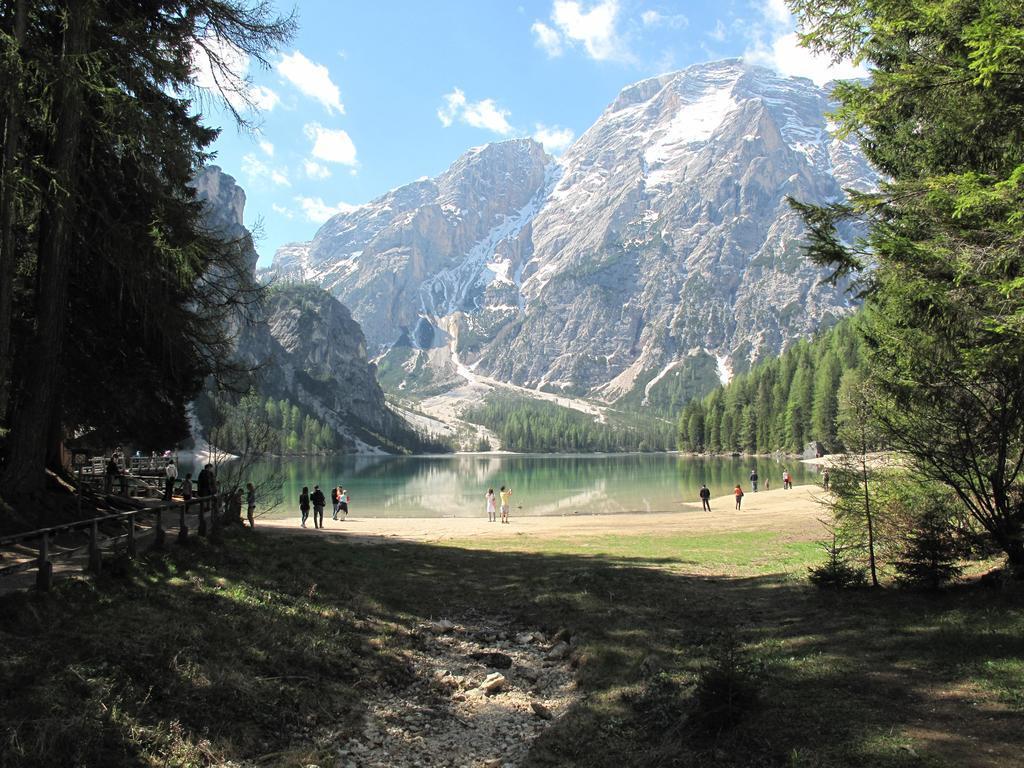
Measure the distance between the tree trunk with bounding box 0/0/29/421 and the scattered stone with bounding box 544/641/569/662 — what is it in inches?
444

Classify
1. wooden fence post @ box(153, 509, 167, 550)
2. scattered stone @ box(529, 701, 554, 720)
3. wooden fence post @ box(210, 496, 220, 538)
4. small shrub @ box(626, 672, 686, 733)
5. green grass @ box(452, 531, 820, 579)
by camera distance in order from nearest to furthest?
small shrub @ box(626, 672, 686, 733)
scattered stone @ box(529, 701, 554, 720)
wooden fence post @ box(153, 509, 167, 550)
wooden fence post @ box(210, 496, 220, 538)
green grass @ box(452, 531, 820, 579)

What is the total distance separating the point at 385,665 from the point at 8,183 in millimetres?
10144

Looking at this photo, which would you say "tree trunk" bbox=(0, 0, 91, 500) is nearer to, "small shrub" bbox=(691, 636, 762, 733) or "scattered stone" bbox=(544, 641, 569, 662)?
"scattered stone" bbox=(544, 641, 569, 662)

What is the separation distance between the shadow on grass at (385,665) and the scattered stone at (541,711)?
0.40m

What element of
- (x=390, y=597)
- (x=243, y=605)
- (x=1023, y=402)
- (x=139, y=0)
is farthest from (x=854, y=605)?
(x=139, y=0)

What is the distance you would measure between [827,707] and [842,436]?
7.61 meters

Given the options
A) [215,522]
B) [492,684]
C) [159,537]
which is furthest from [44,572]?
[215,522]

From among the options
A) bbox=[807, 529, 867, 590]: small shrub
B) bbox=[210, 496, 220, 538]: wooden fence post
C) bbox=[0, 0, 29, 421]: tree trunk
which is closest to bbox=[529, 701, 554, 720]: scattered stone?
bbox=[807, 529, 867, 590]: small shrub

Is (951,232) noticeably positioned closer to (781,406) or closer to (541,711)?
(541,711)

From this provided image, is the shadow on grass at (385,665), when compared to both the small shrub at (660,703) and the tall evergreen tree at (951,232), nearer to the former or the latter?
the small shrub at (660,703)

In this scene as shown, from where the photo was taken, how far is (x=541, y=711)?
8.27 metres

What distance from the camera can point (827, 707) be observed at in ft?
21.9

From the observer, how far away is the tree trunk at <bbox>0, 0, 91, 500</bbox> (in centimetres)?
1284

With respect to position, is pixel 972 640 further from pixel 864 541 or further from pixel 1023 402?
pixel 864 541
